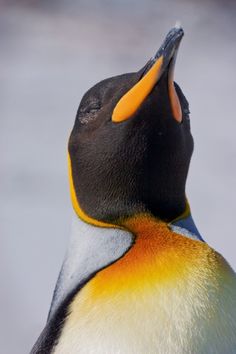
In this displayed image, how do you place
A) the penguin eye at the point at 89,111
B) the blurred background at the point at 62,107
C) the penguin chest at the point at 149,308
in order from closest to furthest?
1. the penguin chest at the point at 149,308
2. the penguin eye at the point at 89,111
3. the blurred background at the point at 62,107

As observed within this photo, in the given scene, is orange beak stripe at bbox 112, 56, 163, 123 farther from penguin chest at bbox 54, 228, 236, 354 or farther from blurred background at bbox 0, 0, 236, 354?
blurred background at bbox 0, 0, 236, 354

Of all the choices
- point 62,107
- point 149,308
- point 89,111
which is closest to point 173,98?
point 89,111

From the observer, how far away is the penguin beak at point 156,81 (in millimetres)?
1578

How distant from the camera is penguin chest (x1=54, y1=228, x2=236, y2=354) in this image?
1482 mm

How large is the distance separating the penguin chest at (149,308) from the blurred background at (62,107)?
2.27 meters

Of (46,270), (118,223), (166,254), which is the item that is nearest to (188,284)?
(166,254)

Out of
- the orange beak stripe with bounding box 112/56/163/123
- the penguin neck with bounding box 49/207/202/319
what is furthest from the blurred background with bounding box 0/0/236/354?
the orange beak stripe with bounding box 112/56/163/123

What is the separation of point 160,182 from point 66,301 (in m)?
0.26

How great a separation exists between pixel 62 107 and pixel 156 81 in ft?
15.3

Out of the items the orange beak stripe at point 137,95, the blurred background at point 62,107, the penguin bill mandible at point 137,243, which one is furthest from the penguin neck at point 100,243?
the blurred background at point 62,107

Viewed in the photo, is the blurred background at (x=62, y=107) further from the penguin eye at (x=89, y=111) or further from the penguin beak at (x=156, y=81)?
the penguin beak at (x=156, y=81)

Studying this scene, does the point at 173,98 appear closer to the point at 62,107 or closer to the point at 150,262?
the point at 150,262

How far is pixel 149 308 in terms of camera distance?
4.93 ft

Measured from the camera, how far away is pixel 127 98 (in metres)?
1.63
